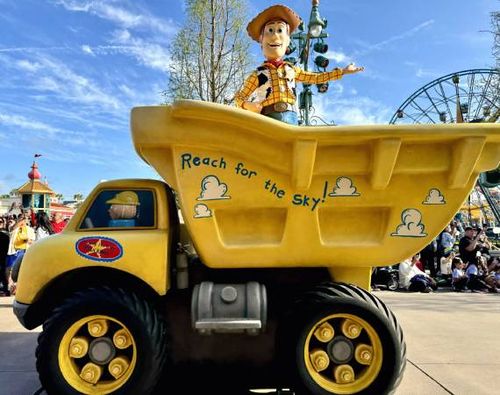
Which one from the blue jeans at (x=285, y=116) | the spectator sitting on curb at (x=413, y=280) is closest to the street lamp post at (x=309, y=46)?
the spectator sitting on curb at (x=413, y=280)

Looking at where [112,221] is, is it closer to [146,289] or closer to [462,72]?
[146,289]

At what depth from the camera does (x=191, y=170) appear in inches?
118

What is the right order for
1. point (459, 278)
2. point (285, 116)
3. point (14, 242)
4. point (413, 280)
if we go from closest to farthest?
point (285, 116) → point (14, 242) → point (413, 280) → point (459, 278)

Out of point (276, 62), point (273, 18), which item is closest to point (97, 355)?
point (276, 62)

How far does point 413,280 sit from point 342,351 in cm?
730

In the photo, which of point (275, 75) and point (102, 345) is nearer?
point (102, 345)

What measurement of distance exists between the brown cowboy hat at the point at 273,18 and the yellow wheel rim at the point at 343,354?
9.22 ft

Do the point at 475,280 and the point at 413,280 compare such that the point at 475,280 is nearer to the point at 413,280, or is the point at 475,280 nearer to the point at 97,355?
the point at 413,280

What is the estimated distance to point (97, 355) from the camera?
300cm

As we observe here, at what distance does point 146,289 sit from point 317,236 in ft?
4.53

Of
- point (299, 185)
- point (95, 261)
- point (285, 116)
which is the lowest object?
point (95, 261)

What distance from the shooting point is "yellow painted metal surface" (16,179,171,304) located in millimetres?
3010

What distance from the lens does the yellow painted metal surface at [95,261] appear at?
301 centimetres

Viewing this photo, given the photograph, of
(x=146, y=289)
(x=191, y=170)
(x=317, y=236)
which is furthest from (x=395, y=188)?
(x=146, y=289)
